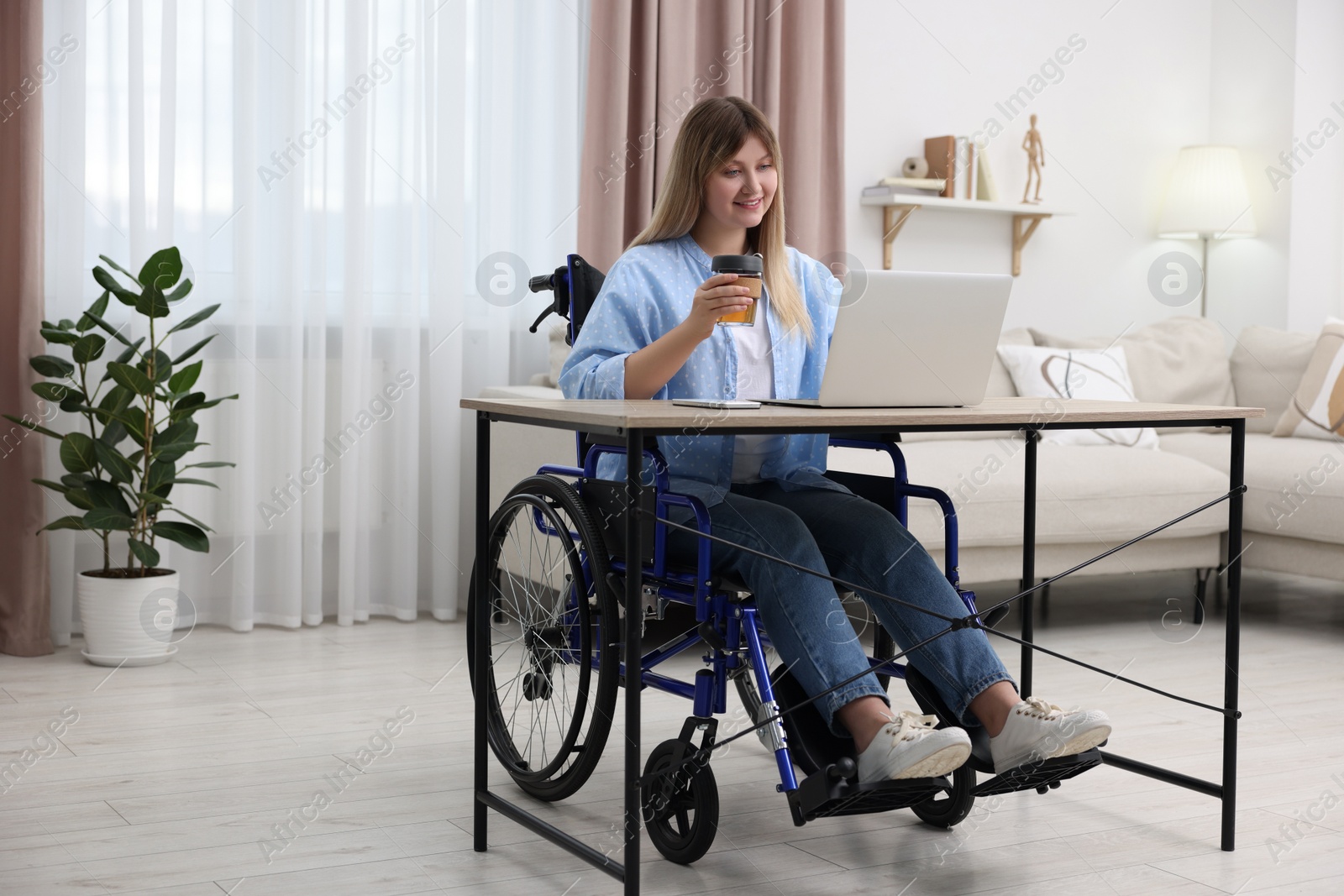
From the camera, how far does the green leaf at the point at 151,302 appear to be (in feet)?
9.08

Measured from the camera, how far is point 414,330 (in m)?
3.34

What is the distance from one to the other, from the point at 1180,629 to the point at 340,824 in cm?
231

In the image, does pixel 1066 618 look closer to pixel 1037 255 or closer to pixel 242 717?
pixel 1037 255

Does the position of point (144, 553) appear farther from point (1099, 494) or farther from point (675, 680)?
point (1099, 494)

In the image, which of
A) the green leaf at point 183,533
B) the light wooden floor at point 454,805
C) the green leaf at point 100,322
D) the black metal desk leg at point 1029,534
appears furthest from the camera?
the green leaf at point 183,533

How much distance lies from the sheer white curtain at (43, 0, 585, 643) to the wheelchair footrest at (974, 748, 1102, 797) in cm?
202

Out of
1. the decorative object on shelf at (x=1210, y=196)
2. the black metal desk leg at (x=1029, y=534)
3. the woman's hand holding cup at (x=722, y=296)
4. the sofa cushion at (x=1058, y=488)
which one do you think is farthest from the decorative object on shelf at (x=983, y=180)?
the woman's hand holding cup at (x=722, y=296)

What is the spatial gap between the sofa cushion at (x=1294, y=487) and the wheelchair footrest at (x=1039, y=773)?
166cm

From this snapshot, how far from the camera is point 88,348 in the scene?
279cm

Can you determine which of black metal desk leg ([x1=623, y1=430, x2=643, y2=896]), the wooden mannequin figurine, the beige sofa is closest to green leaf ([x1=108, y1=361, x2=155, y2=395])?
the beige sofa

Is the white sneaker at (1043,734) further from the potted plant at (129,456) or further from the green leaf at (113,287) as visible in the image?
the green leaf at (113,287)

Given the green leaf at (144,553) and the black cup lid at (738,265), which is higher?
the black cup lid at (738,265)

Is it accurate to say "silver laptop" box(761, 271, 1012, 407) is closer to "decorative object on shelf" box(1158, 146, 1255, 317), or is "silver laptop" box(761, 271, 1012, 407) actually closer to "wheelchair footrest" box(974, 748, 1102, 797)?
"wheelchair footrest" box(974, 748, 1102, 797)

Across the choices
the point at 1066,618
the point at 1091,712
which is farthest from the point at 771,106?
the point at 1091,712
